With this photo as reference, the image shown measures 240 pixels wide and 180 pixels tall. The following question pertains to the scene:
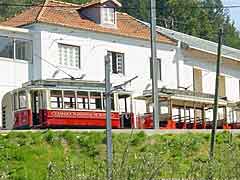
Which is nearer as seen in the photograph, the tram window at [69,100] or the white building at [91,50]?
the tram window at [69,100]

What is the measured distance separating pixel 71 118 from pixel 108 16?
10.3m

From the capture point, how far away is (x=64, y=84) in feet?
112

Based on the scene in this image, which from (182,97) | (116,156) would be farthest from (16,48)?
(116,156)

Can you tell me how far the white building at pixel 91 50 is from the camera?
122 feet

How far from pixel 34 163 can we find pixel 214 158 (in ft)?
43.6

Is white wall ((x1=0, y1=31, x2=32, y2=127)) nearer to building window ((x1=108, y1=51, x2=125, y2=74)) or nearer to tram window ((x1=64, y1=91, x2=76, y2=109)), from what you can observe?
tram window ((x1=64, y1=91, x2=76, y2=109))

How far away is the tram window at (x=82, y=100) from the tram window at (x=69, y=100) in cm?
31

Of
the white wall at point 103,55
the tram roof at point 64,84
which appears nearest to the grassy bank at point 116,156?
the tram roof at point 64,84

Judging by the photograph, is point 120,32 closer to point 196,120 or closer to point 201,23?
point 196,120

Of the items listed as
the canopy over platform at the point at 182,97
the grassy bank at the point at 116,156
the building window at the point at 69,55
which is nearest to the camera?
the grassy bank at the point at 116,156

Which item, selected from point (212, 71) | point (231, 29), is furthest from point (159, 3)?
point (212, 71)

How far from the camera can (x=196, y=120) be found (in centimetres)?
4150

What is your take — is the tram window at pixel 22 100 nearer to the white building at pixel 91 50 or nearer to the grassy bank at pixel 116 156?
the white building at pixel 91 50

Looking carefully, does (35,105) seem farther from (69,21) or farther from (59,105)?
(69,21)
